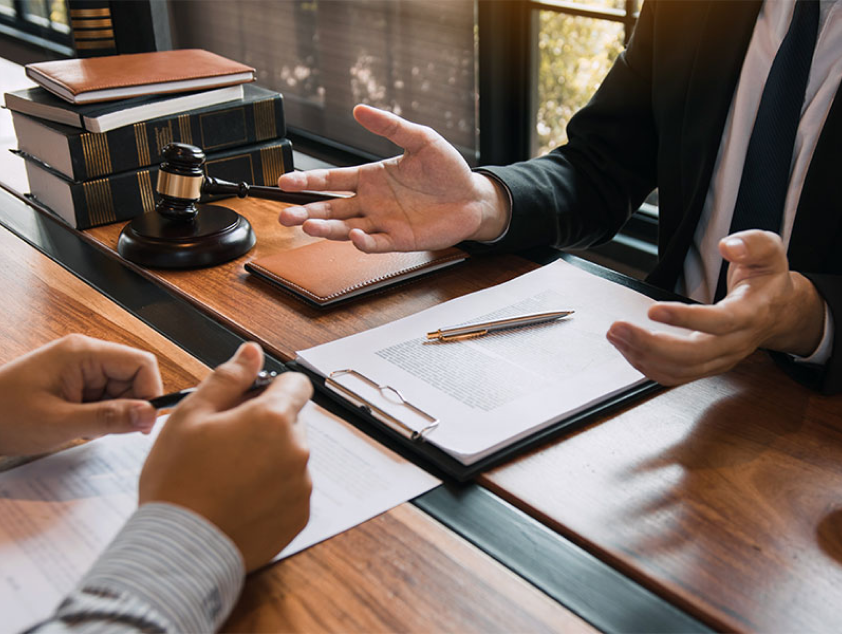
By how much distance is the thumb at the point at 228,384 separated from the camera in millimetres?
722

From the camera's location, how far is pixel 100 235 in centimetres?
143

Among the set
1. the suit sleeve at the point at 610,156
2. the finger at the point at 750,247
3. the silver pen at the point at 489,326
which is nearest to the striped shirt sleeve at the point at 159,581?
the silver pen at the point at 489,326

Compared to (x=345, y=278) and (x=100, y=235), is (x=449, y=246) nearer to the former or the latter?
(x=345, y=278)

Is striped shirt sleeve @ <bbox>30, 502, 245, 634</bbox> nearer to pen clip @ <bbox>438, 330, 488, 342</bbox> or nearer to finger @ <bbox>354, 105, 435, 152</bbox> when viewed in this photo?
pen clip @ <bbox>438, 330, 488, 342</bbox>

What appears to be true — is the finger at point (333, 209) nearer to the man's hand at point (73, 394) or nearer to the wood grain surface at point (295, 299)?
the wood grain surface at point (295, 299)

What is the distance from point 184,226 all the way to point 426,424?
652 mm

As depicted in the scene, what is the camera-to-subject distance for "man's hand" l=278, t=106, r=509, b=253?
1218mm

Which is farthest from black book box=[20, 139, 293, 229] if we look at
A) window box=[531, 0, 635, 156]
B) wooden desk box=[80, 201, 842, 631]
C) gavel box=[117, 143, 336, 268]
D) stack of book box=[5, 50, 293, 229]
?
window box=[531, 0, 635, 156]

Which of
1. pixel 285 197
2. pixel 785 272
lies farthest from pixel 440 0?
pixel 785 272

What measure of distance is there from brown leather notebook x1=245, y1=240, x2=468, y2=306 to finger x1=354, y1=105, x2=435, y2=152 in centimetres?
16

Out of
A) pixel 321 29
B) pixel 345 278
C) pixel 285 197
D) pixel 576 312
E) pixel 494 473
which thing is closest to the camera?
pixel 494 473

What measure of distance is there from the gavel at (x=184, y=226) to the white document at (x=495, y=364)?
0.37m

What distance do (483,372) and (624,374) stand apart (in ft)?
0.51

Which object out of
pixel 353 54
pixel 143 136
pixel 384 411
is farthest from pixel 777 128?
pixel 353 54
